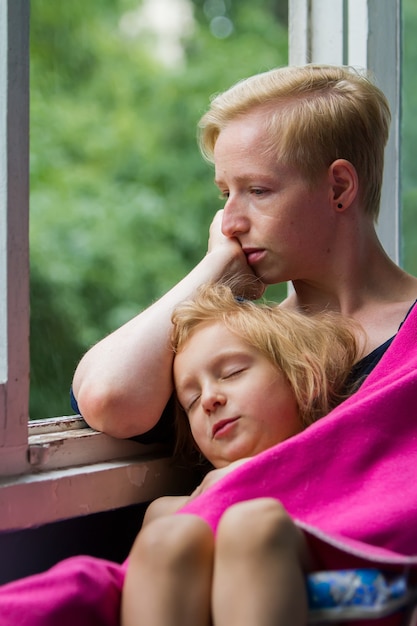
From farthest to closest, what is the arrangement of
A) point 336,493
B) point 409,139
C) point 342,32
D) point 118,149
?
point 118,149 < point 409,139 < point 342,32 < point 336,493

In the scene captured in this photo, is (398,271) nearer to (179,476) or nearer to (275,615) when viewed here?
(179,476)

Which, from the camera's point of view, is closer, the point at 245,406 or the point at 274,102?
the point at 245,406

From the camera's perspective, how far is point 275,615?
803 millimetres

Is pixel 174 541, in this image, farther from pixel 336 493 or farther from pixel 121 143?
pixel 121 143

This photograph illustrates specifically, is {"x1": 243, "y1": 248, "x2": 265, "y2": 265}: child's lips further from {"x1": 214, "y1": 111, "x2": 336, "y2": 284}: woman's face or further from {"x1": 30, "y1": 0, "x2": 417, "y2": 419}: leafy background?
{"x1": 30, "y1": 0, "x2": 417, "y2": 419}: leafy background

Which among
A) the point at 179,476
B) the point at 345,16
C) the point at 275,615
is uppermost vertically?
the point at 345,16

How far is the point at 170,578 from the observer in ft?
2.76

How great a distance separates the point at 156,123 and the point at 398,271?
2.71 meters

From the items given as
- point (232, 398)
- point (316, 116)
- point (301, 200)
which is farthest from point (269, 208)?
point (232, 398)

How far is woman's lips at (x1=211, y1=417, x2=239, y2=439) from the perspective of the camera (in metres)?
1.13

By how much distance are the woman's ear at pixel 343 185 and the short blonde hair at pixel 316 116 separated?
0.06 feet

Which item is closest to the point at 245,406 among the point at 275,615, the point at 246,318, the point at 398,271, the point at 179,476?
the point at 246,318

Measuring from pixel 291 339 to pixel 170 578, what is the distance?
0.46 meters

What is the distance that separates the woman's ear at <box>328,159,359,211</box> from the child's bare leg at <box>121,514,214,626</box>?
693 millimetres
